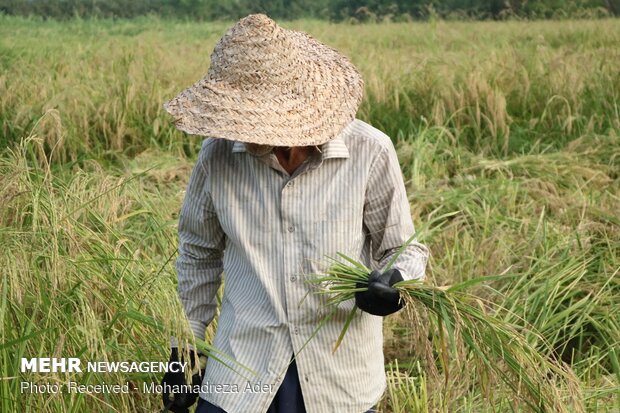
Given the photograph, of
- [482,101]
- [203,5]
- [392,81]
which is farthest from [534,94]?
[203,5]

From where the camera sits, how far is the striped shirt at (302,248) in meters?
1.69

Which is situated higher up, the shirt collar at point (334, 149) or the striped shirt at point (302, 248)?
the shirt collar at point (334, 149)

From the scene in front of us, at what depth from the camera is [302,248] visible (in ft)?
5.58

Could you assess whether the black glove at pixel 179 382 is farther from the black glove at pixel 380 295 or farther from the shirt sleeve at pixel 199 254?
the black glove at pixel 380 295

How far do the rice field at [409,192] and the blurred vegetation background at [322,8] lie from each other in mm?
932

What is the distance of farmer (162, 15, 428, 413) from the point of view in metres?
1.69

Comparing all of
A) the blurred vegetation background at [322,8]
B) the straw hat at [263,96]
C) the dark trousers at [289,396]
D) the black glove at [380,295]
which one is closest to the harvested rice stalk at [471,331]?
the black glove at [380,295]

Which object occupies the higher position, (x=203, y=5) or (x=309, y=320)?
(x=309, y=320)

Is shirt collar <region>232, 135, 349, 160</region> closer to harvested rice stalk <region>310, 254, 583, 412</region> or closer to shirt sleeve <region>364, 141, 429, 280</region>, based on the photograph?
shirt sleeve <region>364, 141, 429, 280</region>

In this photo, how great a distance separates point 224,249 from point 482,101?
11.7ft

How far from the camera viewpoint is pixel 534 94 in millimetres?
5445

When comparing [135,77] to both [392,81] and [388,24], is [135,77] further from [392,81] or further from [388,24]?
[388,24]

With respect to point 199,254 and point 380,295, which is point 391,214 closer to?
point 380,295

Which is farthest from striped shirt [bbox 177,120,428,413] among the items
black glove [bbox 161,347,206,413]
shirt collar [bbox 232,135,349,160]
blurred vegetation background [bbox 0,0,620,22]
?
blurred vegetation background [bbox 0,0,620,22]
